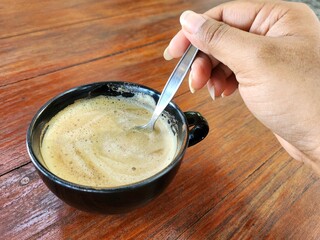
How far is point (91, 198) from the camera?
0.38m

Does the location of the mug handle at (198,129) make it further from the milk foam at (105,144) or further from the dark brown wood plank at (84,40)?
the dark brown wood plank at (84,40)

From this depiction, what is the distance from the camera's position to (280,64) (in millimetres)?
478

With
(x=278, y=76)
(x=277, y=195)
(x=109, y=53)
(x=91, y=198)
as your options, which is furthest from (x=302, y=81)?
(x=109, y=53)

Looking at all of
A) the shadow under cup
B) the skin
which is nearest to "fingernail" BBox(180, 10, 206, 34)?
the skin

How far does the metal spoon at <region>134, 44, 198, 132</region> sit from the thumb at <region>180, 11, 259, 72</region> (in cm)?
3

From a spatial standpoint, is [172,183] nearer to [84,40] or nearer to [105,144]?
[105,144]

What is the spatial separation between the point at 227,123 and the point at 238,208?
19 centimetres

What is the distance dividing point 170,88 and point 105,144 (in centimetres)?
14

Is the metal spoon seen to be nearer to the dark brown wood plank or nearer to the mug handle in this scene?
the mug handle

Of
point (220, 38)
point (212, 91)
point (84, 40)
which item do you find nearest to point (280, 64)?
point (220, 38)

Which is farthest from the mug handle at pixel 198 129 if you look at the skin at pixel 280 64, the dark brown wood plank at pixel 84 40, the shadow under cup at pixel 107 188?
the dark brown wood plank at pixel 84 40

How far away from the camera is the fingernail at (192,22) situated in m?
0.55

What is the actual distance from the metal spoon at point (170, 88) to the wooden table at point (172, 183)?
8 centimetres

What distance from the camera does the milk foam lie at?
0.46 m
